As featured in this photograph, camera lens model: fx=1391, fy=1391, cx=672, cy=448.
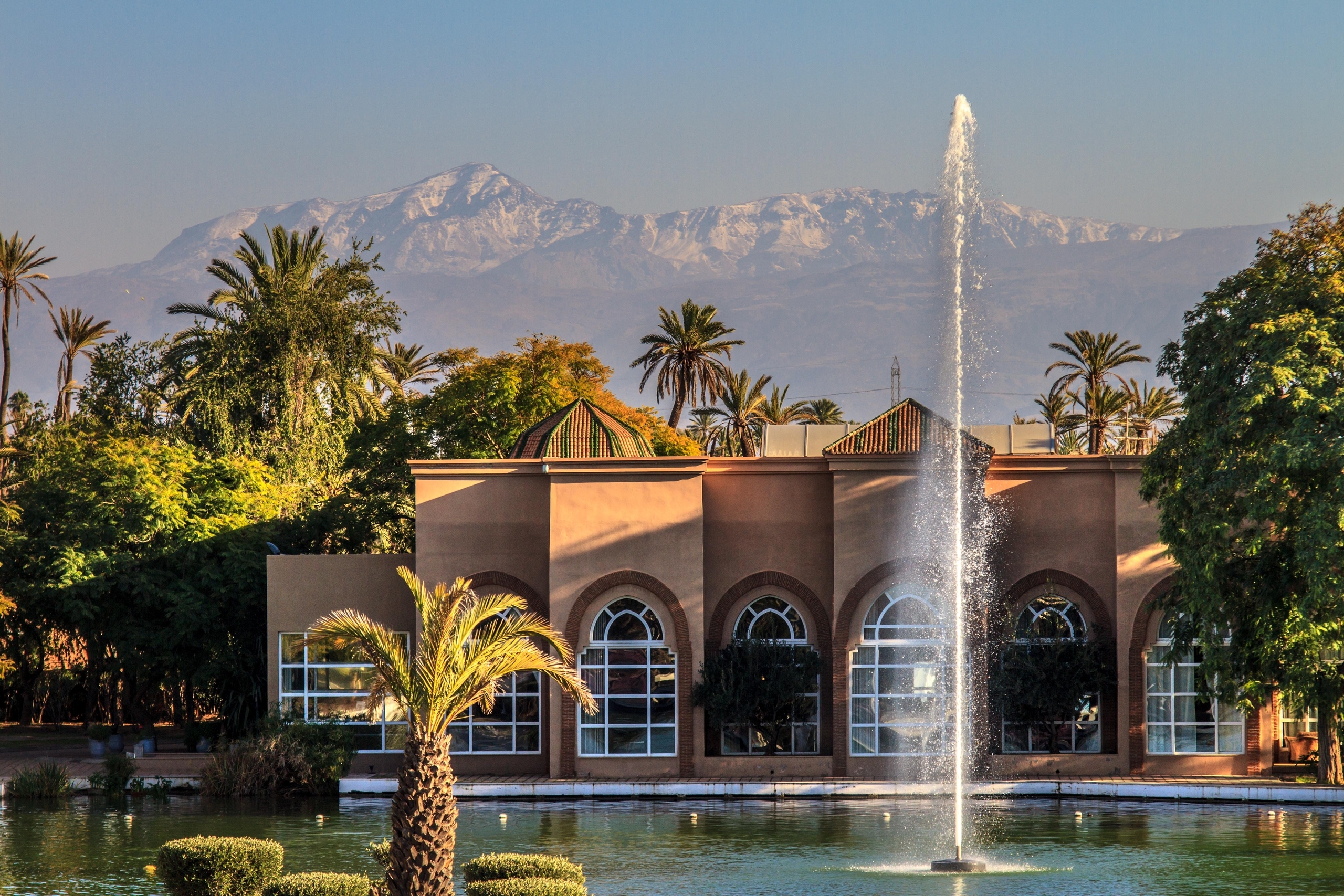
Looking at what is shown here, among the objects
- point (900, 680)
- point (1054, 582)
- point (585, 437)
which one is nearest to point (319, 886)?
point (900, 680)

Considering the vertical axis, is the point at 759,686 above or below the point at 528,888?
above

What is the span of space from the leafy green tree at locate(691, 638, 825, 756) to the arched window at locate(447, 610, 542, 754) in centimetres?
329

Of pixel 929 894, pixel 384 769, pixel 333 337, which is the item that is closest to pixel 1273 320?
pixel 929 894

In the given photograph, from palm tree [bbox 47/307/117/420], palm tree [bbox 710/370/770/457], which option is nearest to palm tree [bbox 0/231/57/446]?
palm tree [bbox 47/307/117/420]

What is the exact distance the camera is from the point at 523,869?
13789 millimetres

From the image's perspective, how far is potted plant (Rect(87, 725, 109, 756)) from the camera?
1220 inches

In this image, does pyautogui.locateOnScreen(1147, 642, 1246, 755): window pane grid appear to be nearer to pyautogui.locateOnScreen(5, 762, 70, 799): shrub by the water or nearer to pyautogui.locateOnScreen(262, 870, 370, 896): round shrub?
pyautogui.locateOnScreen(262, 870, 370, 896): round shrub

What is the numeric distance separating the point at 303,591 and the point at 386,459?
12534mm

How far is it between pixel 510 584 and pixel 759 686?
5139mm

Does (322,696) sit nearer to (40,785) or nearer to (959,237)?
(40,785)

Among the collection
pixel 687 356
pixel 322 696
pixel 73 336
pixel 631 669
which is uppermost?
pixel 73 336

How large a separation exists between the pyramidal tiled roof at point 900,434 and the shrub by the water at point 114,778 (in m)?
13.9

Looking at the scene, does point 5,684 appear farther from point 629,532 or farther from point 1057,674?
point 1057,674

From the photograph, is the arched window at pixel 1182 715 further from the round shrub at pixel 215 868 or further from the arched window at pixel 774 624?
the round shrub at pixel 215 868
